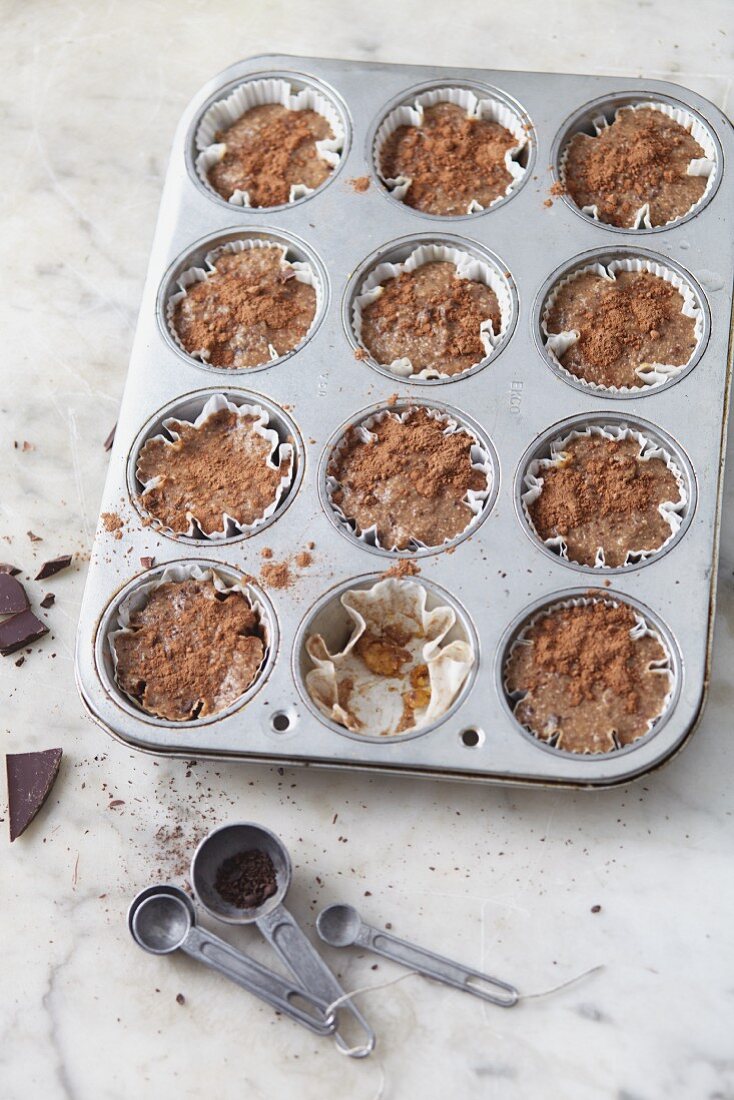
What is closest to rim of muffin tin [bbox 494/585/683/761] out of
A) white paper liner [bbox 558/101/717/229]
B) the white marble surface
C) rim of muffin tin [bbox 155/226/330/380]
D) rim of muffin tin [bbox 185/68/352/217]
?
the white marble surface

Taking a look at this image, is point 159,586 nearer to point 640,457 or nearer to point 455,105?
point 640,457

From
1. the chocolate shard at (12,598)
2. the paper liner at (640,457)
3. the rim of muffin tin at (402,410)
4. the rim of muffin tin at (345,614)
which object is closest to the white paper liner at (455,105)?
the rim of muffin tin at (402,410)

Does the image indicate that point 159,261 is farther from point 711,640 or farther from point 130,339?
point 711,640

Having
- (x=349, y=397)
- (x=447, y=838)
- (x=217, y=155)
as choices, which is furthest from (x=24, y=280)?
(x=447, y=838)

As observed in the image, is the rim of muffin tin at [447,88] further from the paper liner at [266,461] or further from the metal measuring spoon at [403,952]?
the metal measuring spoon at [403,952]

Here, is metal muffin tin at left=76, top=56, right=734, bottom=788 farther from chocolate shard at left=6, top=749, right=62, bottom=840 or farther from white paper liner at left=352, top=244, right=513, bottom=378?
chocolate shard at left=6, top=749, right=62, bottom=840
